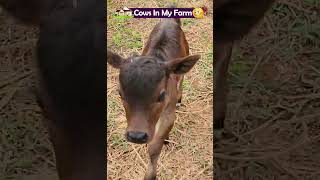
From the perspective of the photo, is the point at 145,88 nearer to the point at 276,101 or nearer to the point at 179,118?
the point at 179,118

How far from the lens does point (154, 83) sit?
1219 millimetres

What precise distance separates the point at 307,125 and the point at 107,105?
0.63m

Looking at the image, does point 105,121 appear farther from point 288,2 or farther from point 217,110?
point 288,2

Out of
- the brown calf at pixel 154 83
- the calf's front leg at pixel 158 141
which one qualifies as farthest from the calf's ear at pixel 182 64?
the calf's front leg at pixel 158 141

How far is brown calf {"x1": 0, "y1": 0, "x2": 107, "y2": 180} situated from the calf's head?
0.28 ft

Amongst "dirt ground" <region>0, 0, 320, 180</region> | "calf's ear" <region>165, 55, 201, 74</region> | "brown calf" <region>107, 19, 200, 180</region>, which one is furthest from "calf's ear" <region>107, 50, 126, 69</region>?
"dirt ground" <region>0, 0, 320, 180</region>

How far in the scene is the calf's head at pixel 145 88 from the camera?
1.22 metres

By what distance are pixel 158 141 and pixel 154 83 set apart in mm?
173

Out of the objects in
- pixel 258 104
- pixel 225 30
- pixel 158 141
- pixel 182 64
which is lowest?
pixel 158 141

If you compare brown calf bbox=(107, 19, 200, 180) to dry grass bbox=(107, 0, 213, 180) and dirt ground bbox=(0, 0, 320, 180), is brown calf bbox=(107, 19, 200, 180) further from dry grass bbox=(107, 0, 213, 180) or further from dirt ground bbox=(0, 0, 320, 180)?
dirt ground bbox=(0, 0, 320, 180)

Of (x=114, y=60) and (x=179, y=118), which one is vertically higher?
(x=114, y=60)

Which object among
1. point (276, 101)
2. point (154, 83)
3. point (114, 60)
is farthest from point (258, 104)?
point (114, 60)

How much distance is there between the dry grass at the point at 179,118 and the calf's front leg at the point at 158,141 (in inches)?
0.6

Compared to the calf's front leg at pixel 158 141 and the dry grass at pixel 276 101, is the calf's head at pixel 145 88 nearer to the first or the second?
the calf's front leg at pixel 158 141
